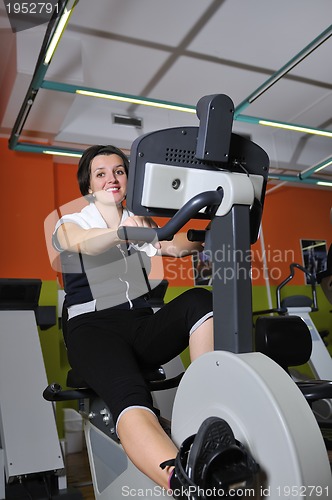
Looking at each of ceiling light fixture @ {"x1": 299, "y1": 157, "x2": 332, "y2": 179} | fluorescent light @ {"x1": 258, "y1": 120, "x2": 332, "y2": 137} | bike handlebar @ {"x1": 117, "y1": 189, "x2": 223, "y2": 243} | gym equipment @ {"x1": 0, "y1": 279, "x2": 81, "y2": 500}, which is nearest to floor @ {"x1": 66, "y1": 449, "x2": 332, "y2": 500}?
gym equipment @ {"x1": 0, "y1": 279, "x2": 81, "y2": 500}

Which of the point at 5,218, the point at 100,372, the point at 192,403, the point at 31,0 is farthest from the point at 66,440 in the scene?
the point at 31,0

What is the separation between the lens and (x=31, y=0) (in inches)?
117

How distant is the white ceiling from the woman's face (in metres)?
1.84

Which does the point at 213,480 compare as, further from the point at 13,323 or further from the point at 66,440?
the point at 66,440

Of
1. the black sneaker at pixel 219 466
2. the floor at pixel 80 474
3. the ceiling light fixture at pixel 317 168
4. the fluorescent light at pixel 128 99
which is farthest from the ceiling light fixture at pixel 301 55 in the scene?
the floor at pixel 80 474

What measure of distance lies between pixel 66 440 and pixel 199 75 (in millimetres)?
3116

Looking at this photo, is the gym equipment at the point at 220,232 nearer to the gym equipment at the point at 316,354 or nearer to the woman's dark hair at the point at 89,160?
the woman's dark hair at the point at 89,160

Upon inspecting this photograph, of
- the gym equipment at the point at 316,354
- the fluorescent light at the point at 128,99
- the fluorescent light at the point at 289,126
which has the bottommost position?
the gym equipment at the point at 316,354

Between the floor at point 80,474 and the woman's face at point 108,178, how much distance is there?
4.47 feet

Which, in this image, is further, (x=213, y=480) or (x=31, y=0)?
(x=31, y=0)

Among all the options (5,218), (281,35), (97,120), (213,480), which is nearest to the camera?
(213,480)

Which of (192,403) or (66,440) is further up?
(192,403)

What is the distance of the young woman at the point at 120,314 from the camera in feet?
3.94

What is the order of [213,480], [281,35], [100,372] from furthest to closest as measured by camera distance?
1. [281,35]
2. [100,372]
3. [213,480]
